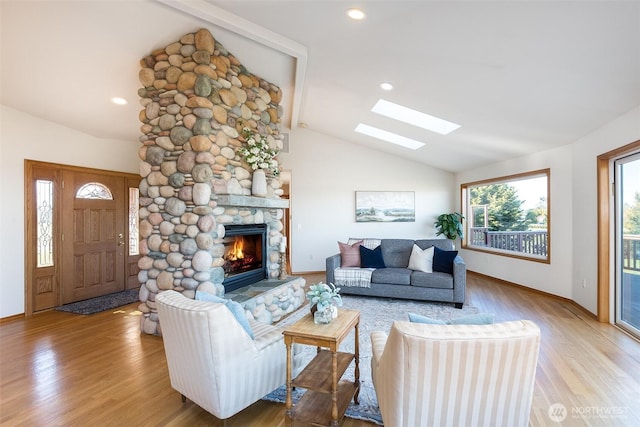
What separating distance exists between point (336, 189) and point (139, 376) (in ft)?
17.0

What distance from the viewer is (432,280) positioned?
14.9ft

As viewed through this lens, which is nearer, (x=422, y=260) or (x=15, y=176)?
(x=15, y=176)

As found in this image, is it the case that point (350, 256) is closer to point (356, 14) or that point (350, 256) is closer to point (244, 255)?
point (244, 255)

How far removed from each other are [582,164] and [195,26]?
16.3 ft

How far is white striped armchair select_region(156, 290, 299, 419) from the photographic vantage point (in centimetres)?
181

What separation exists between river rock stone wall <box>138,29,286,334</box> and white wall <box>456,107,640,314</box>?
166 inches

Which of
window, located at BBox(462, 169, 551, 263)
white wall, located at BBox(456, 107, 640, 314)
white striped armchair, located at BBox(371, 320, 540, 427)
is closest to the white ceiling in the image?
white wall, located at BBox(456, 107, 640, 314)

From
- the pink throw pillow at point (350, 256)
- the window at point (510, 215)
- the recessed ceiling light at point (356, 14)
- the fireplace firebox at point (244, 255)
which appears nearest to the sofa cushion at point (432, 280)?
the pink throw pillow at point (350, 256)

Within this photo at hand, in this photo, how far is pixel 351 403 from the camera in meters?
2.23

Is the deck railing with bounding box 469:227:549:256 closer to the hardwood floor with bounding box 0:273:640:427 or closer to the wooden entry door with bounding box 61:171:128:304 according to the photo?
the hardwood floor with bounding box 0:273:640:427

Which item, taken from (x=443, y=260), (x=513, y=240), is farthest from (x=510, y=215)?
(x=443, y=260)

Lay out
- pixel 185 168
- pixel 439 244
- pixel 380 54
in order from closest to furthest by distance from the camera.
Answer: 1. pixel 380 54
2. pixel 185 168
3. pixel 439 244

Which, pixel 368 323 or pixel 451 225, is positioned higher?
pixel 451 225

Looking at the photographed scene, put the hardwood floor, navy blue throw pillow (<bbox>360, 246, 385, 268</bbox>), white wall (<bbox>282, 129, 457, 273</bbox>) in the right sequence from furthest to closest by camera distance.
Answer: white wall (<bbox>282, 129, 457, 273</bbox>), navy blue throw pillow (<bbox>360, 246, 385, 268</bbox>), the hardwood floor
